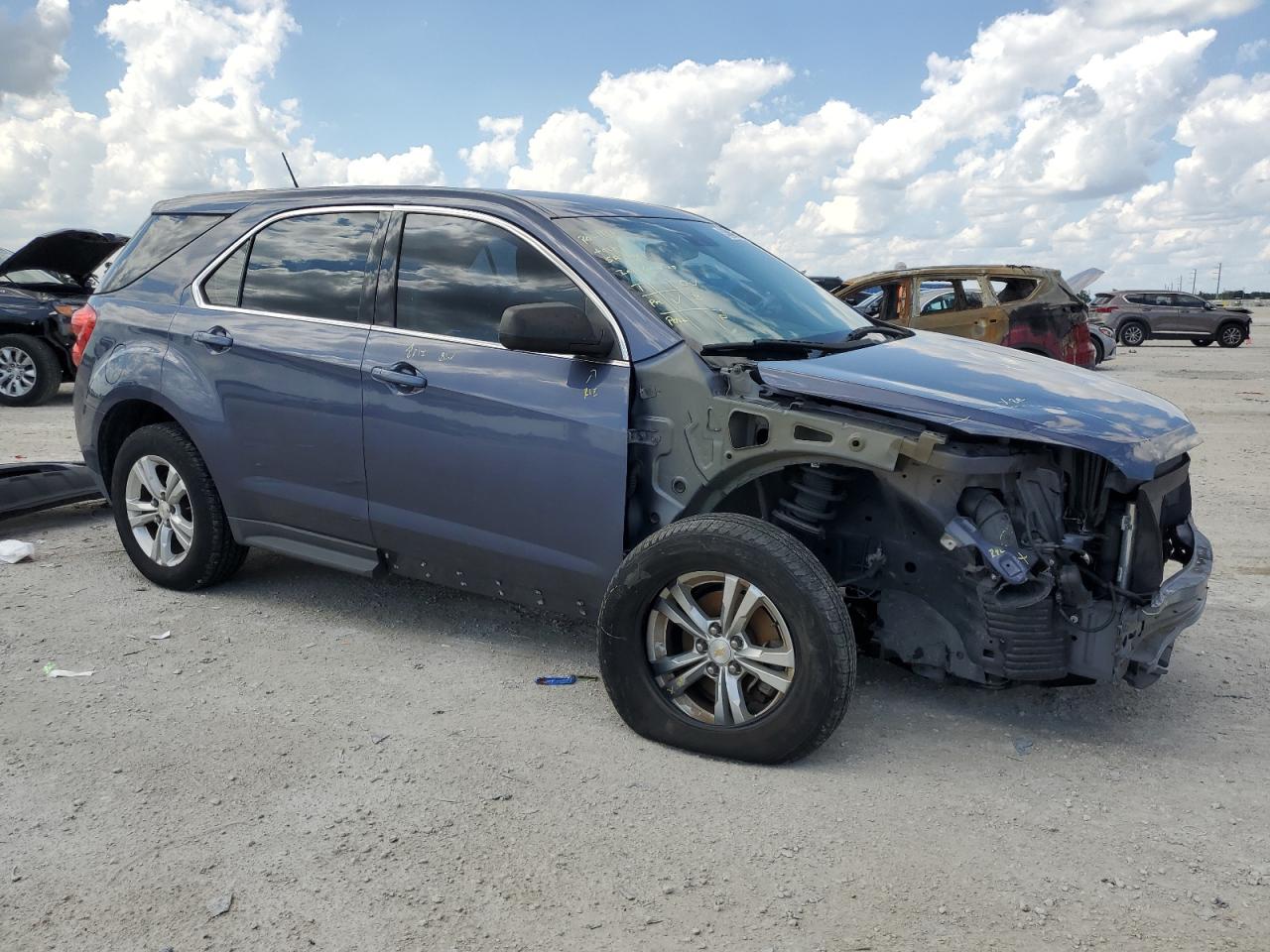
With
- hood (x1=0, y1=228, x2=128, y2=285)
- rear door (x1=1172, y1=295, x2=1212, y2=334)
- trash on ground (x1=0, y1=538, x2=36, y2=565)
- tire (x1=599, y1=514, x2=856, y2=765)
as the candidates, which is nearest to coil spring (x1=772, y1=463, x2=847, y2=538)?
tire (x1=599, y1=514, x2=856, y2=765)

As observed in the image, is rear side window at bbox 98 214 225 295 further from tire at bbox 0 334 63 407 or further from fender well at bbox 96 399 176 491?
tire at bbox 0 334 63 407

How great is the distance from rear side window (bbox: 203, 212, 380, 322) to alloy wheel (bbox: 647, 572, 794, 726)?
6.18 feet

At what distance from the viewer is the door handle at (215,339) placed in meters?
4.84

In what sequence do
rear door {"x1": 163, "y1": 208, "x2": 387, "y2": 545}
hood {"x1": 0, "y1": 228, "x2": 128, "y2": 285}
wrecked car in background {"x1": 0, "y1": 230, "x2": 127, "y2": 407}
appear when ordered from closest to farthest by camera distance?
rear door {"x1": 163, "y1": 208, "x2": 387, "y2": 545} → hood {"x1": 0, "y1": 228, "x2": 128, "y2": 285} → wrecked car in background {"x1": 0, "y1": 230, "x2": 127, "y2": 407}

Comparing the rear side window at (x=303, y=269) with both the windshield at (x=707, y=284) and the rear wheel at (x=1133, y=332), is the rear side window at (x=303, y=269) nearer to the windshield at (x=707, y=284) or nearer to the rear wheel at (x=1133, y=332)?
the windshield at (x=707, y=284)

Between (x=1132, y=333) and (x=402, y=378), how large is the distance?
29.1 m

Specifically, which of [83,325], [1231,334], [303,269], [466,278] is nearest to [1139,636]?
[466,278]

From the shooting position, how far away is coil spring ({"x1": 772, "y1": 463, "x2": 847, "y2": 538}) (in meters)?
3.68

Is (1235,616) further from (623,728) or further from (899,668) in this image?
(623,728)

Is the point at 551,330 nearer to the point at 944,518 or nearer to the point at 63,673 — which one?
the point at 944,518

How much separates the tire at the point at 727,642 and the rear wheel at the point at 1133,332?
95.1 feet

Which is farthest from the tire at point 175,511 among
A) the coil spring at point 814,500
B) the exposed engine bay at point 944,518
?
the coil spring at point 814,500

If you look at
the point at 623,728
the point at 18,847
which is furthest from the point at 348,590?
the point at 18,847

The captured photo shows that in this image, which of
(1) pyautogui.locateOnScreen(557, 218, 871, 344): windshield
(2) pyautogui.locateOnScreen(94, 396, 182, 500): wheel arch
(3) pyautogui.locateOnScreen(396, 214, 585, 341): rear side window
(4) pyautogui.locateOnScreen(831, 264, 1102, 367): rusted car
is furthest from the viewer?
(4) pyautogui.locateOnScreen(831, 264, 1102, 367): rusted car
